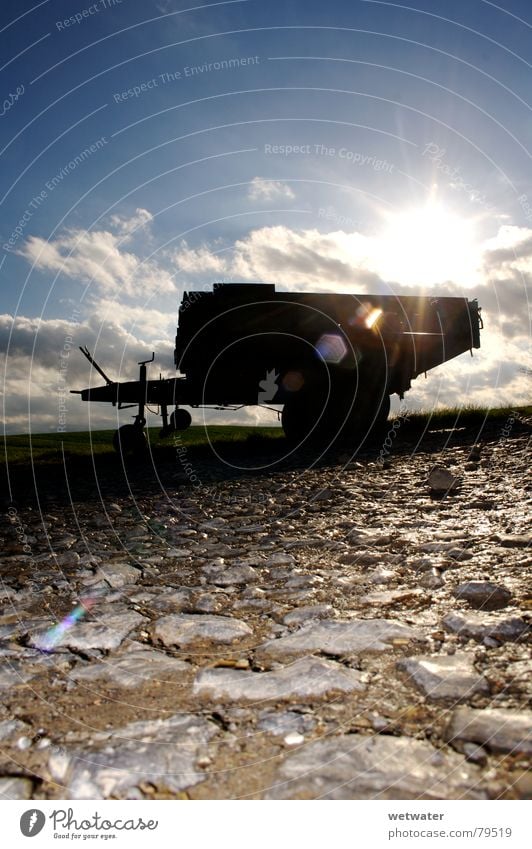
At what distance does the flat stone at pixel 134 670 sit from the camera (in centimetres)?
239

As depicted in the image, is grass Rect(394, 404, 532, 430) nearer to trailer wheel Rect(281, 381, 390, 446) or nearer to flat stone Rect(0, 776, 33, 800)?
trailer wheel Rect(281, 381, 390, 446)

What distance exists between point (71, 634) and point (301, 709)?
1.53m

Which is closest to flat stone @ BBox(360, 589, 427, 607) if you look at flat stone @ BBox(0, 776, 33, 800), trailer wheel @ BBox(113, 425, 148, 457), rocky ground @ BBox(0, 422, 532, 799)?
rocky ground @ BBox(0, 422, 532, 799)

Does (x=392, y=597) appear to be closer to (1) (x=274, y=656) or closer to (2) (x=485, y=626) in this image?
(2) (x=485, y=626)

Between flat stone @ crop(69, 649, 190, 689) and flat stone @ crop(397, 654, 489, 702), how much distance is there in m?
1.05

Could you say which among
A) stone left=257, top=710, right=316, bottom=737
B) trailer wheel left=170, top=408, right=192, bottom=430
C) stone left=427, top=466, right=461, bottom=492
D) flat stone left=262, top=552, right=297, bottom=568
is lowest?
flat stone left=262, top=552, right=297, bottom=568

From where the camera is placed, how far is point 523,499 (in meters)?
5.63

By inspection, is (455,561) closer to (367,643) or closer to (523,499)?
(367,643)

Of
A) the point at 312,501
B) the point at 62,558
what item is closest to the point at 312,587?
the point at 62,558

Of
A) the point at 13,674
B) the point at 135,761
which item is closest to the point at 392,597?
the point at 135,761

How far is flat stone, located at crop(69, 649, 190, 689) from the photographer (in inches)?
94.1

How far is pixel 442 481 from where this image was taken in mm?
6609

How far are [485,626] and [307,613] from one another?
0.97m

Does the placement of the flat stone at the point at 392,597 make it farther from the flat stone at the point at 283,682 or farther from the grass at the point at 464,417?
the grass at the point at 464,417
